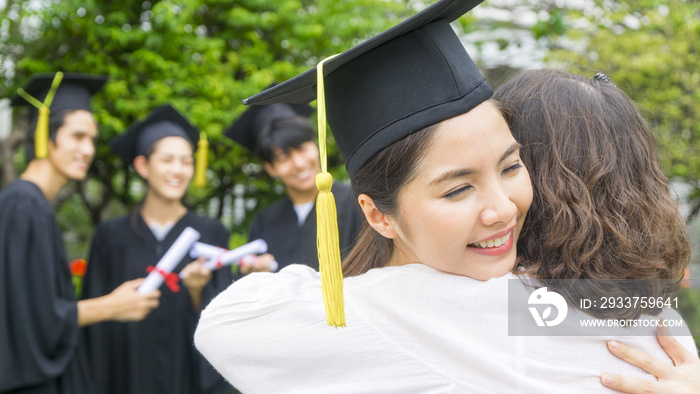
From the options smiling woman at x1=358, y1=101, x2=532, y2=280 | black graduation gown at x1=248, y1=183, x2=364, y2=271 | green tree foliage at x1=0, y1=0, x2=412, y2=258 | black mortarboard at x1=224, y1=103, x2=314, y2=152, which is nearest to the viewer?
smiling woman at x1=358, y1=101, x2=532, y2=280

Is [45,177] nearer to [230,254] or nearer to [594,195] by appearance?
[230,254]

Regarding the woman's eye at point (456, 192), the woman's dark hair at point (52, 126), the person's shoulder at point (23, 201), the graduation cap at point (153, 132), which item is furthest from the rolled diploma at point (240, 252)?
the woman's eye at point (456, 192)

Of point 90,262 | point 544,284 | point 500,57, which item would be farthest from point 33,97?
point 500,57

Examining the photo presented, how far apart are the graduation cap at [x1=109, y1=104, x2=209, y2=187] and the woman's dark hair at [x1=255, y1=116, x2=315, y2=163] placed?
0.58 metres

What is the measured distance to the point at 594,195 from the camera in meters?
1.28

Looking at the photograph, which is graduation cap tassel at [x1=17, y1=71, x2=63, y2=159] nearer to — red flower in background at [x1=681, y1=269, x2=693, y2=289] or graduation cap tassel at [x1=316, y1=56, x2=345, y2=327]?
graduation cap tassel at [x1=316, y1=56, x2=345, y2=327]

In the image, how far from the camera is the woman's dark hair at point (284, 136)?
11.6 feet

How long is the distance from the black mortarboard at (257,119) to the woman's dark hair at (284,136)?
0.12ft

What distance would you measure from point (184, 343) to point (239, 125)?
53.1 inches

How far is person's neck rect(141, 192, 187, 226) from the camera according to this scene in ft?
12.4

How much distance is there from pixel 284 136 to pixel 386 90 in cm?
235

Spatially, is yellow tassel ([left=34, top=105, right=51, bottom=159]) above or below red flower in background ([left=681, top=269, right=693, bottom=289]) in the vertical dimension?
above

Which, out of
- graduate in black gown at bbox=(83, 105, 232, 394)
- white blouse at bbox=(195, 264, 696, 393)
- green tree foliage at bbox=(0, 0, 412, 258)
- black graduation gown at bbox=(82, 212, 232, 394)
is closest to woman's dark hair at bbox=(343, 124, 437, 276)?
white blouse at bbox=(195, 264, 696, 393)

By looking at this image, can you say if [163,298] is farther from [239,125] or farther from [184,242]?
[239,125]
